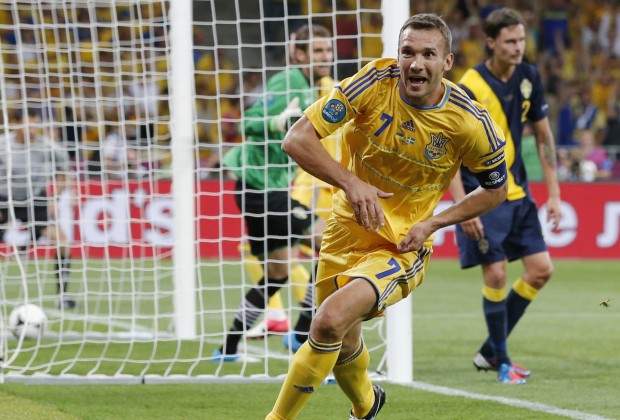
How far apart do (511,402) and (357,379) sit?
55.7 inches

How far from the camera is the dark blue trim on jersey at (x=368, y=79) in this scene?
15.4 ft

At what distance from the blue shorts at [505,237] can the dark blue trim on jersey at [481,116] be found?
2.22 meters

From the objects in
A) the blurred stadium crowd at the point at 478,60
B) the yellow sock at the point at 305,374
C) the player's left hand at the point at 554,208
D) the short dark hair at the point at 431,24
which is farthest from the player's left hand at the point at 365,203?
the blurred stadium crowd at the point at 478,60

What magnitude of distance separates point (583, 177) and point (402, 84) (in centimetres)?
1232

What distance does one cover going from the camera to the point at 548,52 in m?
22.1

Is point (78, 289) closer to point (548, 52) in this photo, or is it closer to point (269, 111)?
point (269, 111)

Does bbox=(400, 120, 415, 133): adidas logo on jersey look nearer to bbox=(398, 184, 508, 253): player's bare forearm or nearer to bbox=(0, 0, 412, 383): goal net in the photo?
bbox=(398, 184, 508, 253): player's bare forearm

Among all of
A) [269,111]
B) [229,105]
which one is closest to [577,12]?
[229,105]

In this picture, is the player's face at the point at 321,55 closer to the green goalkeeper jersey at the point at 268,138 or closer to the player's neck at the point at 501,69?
the green goalkeeper jersey at the point at 268,138

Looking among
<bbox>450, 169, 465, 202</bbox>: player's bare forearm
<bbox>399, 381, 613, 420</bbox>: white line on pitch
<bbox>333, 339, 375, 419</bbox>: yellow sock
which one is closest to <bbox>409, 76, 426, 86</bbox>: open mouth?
<bbox>333, 339, 375, 419</bbox>: yellow sock

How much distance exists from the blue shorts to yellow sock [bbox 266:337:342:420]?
8.24ft

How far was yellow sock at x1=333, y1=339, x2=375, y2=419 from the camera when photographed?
Result: 16.9 feet

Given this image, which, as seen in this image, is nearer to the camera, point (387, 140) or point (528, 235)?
point (387, 140)

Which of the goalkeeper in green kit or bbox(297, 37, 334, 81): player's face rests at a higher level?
bbox(297, 37, 334, 81): player's face
